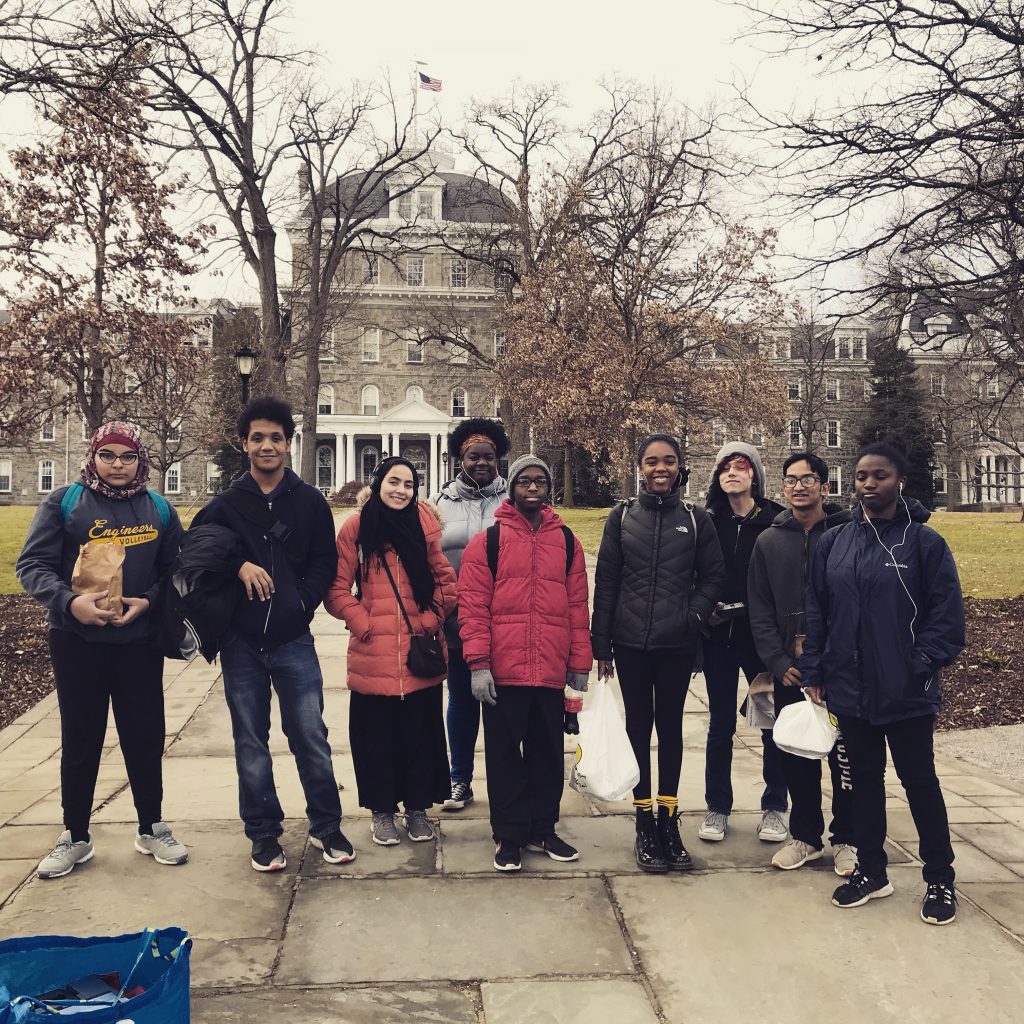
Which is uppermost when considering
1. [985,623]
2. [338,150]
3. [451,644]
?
[338,150]

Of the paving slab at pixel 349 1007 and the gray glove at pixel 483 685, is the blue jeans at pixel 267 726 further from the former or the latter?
the paving slab at pixel 349 1007

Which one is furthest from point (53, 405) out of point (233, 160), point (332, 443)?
point (332, 443)

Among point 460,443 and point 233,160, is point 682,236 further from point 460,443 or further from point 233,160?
point 460,443

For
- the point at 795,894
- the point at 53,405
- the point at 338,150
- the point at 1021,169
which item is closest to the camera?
the point at 795,894

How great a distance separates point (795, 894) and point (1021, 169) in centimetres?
948

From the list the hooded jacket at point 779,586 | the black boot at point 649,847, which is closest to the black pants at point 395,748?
the black boot at point 649,847

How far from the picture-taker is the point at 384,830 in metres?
4.56

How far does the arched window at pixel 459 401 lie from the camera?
187 feet

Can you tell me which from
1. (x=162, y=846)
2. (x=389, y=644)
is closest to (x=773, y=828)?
(x=389, y=644)

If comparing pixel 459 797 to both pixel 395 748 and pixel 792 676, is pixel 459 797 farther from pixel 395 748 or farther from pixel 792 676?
pixel 792 676

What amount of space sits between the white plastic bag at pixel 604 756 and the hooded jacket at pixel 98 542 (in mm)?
2024

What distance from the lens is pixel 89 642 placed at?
13.8 ft

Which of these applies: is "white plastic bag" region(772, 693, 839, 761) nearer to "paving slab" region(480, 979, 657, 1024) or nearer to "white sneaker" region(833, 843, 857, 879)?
"white sneaker" region(833, 843, 857, 879)

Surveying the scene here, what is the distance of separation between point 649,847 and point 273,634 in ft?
6.49
